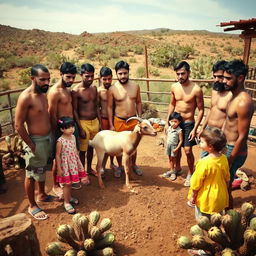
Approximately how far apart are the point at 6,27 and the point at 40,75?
53.8 metres

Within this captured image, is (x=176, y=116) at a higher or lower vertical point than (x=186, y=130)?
higher

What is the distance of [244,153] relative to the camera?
3.15 m

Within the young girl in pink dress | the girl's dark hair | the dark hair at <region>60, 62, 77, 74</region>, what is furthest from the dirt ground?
the dark hair at <region>60, 62, 77, 74</region>

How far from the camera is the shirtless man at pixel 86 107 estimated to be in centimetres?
420

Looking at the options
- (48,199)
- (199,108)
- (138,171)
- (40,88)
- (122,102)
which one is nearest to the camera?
(40,88)

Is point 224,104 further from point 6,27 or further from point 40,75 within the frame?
point 6,27

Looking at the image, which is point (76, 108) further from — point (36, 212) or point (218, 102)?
point (218, 102)

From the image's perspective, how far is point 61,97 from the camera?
3793 mm

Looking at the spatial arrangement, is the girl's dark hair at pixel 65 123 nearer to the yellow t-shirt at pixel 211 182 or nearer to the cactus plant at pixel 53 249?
the cactus plant at pixel 53 249

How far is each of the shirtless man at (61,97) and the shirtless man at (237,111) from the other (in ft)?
7.63

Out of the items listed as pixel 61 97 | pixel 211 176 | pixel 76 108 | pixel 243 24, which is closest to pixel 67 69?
pixel 61 97

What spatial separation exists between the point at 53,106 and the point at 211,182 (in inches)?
102

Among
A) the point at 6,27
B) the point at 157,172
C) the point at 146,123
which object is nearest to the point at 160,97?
the point at 157,172

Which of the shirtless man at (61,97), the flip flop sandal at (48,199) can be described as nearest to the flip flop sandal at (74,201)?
the flip flop sandal at (48,199)
